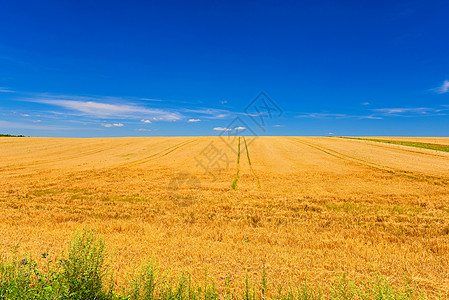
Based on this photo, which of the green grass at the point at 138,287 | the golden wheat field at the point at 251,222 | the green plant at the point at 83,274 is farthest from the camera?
the golden wheat field at the point at 251,222

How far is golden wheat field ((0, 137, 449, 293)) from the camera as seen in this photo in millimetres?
5488

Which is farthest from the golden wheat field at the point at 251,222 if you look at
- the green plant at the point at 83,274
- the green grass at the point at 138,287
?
the green plant at the point at 83,274

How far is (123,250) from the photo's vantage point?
6.11 meters

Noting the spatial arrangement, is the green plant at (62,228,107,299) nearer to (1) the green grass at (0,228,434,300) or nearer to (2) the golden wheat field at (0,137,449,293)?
(1) the green grass at (0,228,434,300)

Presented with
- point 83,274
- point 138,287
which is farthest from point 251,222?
point 83,274

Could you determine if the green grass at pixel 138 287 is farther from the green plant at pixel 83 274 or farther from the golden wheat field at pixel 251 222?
the golden wheat field at pixel 251 222

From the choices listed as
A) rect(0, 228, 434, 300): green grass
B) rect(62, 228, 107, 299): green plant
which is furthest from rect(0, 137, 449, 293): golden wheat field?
rect(62, 228, 107, 299): green plant

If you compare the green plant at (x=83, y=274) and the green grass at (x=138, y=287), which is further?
the green plant at (x=83, y=274)

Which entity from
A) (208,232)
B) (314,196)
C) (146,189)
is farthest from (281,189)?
(146,189)

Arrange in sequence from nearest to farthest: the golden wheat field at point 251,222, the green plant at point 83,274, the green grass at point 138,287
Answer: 1. the green grass at point 138,287
2. the green plant at point 83,274
3. the golden wheat field at point 251,222

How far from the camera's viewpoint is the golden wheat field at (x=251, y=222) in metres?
5.49

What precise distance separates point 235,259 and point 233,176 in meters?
11.4

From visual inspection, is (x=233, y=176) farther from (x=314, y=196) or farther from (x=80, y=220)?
(x=80, y=220)

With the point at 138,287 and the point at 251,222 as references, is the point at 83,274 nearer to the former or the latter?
the point at 138,287
